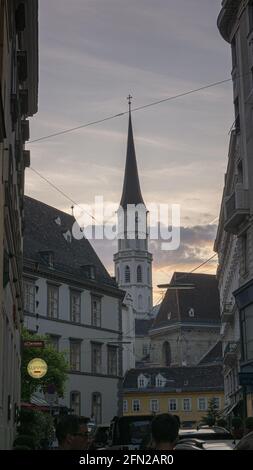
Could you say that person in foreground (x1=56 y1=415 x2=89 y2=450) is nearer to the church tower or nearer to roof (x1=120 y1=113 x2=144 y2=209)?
roof (x1=120 y1=113 x2=144 y2=209)

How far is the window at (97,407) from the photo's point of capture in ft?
187

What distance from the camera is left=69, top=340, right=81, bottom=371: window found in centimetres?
5556

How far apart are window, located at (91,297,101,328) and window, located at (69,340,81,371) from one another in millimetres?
2906

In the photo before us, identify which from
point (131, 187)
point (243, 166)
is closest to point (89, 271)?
point (243, 166)

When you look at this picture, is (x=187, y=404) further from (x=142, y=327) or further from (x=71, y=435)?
(x=71, y=435)

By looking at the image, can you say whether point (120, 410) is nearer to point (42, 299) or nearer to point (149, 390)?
point (42, 299)

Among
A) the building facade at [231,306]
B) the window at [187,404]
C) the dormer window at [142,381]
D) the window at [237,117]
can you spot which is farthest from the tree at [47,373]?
the dormer window at [142,381]

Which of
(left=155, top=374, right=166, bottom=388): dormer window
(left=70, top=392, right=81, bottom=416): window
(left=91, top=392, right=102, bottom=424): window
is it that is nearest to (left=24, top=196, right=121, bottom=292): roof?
(left=70, top=392, right=81, bottom=416): window

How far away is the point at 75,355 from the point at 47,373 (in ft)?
51.6

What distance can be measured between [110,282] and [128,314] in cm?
6294

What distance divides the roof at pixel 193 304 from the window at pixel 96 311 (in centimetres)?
5651

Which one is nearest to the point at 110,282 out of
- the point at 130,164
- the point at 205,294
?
the point at 205,294

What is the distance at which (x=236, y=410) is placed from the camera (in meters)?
41.7

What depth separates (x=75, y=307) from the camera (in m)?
57.2
